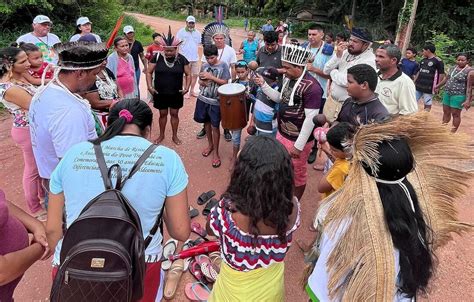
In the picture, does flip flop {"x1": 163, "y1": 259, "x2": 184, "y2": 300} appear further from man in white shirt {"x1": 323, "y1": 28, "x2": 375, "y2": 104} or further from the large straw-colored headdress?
man in white shirt {"x1": 323, "y1": 28, "x2": 375, "y2": 104}

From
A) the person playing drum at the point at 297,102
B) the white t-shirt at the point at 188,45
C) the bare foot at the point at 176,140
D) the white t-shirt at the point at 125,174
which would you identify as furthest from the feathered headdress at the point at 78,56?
the white t-shirt at the point at 188,45

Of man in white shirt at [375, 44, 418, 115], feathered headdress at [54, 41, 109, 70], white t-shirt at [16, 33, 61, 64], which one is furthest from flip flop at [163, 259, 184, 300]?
white t-shirt at [16, 33, 61, 64]

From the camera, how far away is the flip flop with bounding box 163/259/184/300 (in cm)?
294

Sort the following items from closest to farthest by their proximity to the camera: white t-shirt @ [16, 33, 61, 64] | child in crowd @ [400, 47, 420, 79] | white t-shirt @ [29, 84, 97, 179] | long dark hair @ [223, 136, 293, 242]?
long dark hair @ [223, 136, 293, 242], white t-shirt @ [29, 84, 97, 179], white t-shirt @ [16, 33, 61, 64], child in crowd @ [400, 47, 420, 79]

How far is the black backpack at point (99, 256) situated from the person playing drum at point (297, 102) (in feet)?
7.67

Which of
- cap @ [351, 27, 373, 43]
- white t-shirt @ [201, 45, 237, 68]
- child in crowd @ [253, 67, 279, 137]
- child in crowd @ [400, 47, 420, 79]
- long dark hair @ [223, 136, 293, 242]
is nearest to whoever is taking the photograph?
long dark hair @ [223, 136, 293, 242]

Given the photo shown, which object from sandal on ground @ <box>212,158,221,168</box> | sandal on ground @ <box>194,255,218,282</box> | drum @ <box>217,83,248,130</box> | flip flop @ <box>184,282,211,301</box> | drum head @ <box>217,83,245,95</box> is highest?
drum head @ <box>217,83,245,95</box>

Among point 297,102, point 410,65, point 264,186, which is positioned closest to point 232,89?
point 297,102

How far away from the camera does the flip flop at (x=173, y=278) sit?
116 inches

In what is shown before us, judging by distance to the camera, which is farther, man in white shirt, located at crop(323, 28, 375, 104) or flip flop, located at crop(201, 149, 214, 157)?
flip flop, located at crop(201, 149, 214, 157)

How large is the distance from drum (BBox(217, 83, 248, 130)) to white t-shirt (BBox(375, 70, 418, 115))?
5.43 feet

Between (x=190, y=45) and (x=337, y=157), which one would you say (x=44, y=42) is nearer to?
(x=190, y=45)

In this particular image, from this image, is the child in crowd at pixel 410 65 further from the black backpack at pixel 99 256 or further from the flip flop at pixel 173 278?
the black backpack at pixel 99 256

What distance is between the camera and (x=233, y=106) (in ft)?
14.6
